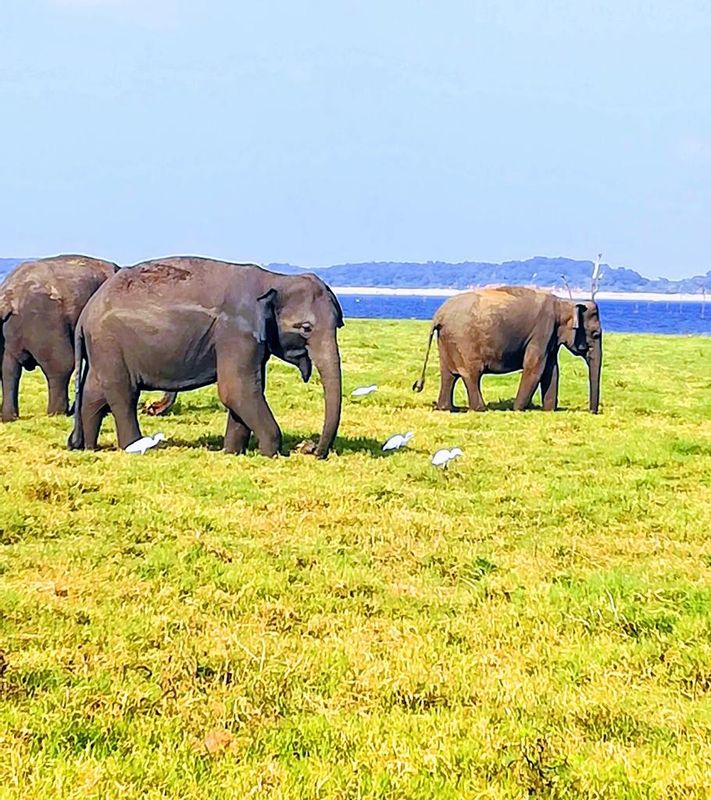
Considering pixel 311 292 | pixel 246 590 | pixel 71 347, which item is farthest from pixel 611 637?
pixel 71 347

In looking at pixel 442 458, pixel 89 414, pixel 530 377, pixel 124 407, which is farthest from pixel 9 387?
pixel 530 377

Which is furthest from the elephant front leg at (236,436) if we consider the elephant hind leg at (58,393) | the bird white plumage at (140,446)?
the elephant hind leg at (58,393)

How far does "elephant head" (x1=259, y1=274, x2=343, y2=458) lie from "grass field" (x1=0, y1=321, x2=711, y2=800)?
2.24ft

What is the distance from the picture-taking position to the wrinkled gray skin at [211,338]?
10.6 m

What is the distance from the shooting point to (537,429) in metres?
13.6

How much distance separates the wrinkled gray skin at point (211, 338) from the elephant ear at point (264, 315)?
0.03ft

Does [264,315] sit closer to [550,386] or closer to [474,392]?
[474,392]

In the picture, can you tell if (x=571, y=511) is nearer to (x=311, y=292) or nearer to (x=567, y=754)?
(x=311, y=292)

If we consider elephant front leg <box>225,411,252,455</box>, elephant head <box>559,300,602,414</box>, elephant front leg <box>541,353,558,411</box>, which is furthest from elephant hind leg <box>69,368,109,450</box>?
elephant head <box>559,300,602,414</box>

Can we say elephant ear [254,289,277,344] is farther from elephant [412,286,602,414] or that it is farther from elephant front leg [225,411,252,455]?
elephant [412,286,602,414]

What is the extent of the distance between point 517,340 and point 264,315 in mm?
6652

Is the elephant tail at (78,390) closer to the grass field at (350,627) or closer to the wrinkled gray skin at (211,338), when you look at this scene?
the wrinkled gray skin at (211,338)

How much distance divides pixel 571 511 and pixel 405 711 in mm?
4380

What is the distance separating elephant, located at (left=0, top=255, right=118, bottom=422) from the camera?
13516mm
